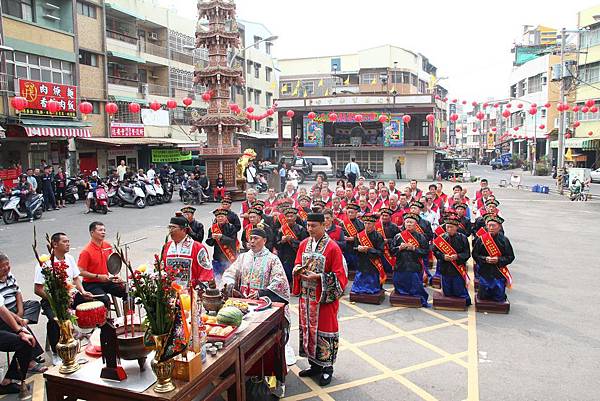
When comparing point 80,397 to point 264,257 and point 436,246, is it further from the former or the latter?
point 436,246

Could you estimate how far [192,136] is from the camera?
36.0 meters

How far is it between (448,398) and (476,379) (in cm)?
60

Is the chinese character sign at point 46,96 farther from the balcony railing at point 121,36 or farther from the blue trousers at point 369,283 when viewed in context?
the blue trousers at point 369,283

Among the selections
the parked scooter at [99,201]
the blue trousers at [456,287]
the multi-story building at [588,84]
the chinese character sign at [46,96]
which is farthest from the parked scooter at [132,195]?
the multi-story building at [588,84]

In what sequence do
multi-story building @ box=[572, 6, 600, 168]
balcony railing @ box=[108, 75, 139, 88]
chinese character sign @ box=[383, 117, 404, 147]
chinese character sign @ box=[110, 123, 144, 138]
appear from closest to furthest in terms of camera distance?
1. chinese character sign @ box=[110, 123, 144, 138]
2. balcony railing @ box=[108, 75, 139, 88]
3. multi-story building @ box=[572, 6, 600, 168]
4. chinese character sign @ box=[383, 117, 404, 147]

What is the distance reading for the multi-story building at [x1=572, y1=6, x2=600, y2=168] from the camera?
35781 millimetres

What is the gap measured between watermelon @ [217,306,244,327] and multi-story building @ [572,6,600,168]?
121 ft

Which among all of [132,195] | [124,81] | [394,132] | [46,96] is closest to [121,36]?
[124,81]

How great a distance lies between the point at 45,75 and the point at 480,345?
895 inches

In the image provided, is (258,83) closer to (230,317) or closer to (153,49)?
(153,49)

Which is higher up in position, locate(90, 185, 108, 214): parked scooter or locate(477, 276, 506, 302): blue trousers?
locate(90, 185, 108, 214): parked scooter

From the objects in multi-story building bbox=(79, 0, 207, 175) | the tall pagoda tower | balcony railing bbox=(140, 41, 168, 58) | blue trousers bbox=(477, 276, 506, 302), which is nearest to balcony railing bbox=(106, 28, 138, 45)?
multi-story building bbox=(79, 0, 207, 175)

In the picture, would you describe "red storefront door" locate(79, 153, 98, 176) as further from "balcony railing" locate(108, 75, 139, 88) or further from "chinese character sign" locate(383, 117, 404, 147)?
"chinese character sign" locate(383, 117, 404, 147)

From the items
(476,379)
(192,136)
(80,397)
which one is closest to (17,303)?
(80,397)
